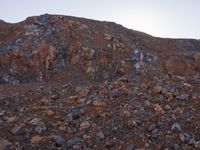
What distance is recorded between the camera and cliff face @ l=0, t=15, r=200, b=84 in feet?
→ 73.7

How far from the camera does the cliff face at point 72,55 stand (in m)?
22.5

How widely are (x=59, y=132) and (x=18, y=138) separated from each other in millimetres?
1108

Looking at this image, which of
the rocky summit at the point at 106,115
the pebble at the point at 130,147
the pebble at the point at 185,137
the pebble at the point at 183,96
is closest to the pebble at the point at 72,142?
the rocky summit at the point at 106,115

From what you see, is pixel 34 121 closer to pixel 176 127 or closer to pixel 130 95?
pixel 130 95

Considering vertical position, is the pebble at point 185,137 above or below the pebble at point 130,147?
above

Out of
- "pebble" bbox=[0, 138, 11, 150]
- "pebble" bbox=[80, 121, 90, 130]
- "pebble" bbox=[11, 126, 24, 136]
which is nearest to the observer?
"pebble" bbox=[0, 138, 11, 150]

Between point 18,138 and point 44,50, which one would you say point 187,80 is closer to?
point 18,138

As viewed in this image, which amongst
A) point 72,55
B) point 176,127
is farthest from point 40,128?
point 72,55

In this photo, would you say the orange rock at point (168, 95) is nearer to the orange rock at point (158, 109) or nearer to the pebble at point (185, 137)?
the orange rock at point (158, 109)

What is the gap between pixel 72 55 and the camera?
23281mm

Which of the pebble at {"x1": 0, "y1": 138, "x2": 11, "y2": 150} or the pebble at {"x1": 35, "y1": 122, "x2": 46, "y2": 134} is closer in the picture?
the pebble at {"x1": 0, "y1": 138, "x2": 11, "y2": 150}

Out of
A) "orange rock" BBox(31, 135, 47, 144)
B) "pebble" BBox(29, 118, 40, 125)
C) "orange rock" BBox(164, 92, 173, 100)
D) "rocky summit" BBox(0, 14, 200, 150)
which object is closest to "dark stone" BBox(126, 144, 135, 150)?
"rocky summit" BBox(0, 14, 200, 150)

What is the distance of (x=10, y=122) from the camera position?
35.6 feet

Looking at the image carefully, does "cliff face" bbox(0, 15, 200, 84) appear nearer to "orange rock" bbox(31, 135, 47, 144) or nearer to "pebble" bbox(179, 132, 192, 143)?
"orange rock" bbox(31, 135, 47, 144)
